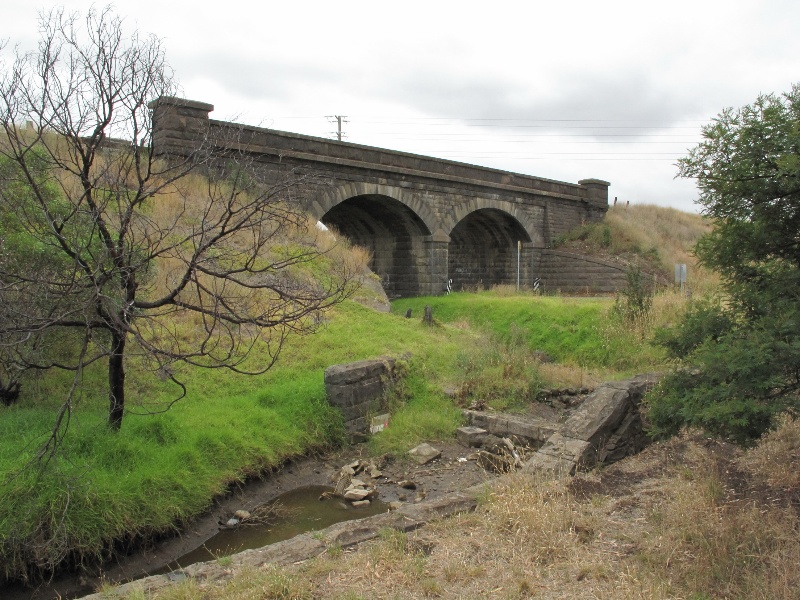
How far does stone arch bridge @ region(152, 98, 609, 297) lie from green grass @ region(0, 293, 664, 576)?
581cm

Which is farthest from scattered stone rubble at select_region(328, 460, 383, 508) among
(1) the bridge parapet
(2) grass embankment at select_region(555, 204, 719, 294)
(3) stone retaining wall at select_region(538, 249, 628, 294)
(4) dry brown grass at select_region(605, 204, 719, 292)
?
(2) grass embankment at select_region(555, 204, 719, 294)

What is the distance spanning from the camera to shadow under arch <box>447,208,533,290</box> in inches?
1078

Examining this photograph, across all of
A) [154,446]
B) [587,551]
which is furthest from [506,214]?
[587,551]

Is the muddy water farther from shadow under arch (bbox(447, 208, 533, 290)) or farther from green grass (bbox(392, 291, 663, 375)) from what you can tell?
shadow under arch (bbox(447, 208, 533, 290))

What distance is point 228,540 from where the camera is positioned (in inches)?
241

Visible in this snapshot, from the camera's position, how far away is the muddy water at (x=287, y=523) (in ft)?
19.3

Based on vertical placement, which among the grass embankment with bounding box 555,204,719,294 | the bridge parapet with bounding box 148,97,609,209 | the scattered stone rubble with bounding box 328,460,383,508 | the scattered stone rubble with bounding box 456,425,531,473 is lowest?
the scattered stone rubble with bounding box 328,460,383,508

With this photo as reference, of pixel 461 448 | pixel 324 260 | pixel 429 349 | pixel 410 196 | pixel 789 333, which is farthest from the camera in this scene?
pixel 410 196

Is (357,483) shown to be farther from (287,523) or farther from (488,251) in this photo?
(488,251)

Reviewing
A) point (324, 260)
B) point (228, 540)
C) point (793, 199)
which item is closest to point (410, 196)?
point (324, 260)

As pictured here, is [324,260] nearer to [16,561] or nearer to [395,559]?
[16,561]

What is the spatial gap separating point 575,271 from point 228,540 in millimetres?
22107

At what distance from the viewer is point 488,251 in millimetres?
29062

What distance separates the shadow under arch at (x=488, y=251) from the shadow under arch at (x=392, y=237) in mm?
3929
